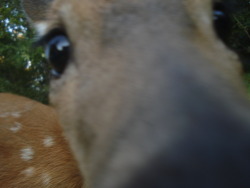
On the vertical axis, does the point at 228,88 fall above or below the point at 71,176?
above

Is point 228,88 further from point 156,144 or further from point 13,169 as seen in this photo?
point 13,169

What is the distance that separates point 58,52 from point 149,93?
107 centimetres

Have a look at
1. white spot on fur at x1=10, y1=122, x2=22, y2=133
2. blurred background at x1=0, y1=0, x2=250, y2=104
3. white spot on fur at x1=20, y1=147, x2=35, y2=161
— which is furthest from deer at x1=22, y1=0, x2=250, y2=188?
blurred background at x1=0, y1=0, x2=250, y2=104

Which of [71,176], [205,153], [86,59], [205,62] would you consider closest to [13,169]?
[71,176]

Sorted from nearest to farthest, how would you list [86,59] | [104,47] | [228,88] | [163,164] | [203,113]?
[163,164] < [203,113] < [228,88] < [104,47] < [86,59]

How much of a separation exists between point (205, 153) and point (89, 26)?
110 cm

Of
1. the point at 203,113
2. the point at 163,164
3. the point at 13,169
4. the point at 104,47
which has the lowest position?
the point at 13,169

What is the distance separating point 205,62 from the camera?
1479 mm

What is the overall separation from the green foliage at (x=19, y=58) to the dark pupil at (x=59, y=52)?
4.74m

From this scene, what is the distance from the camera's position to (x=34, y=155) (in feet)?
10.9

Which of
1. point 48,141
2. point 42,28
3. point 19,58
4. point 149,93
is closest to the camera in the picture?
point 149,93

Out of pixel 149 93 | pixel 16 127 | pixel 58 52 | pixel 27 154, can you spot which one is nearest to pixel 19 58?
pixel 16 127

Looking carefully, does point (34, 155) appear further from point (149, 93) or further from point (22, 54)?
point (22, 54)

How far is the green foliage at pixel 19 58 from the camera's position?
26.2 ft
